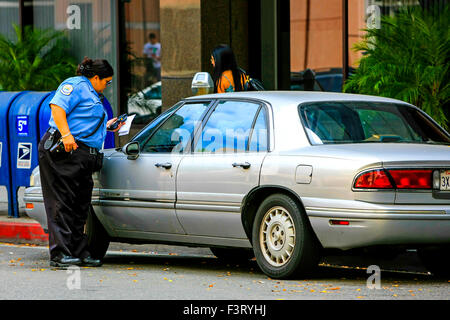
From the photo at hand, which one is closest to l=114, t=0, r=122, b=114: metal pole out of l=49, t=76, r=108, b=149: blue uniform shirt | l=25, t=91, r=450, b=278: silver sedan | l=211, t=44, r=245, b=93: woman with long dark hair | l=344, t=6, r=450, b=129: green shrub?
l=344, t=6, r=450, b=129: green shrub

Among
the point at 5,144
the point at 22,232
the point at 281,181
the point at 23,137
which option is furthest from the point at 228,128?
the point at 5,144

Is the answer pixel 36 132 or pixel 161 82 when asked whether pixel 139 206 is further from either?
pixel 161 82

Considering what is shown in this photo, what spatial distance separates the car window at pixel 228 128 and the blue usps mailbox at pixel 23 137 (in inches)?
167

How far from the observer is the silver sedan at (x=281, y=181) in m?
7.41

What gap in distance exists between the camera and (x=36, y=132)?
12406 mm

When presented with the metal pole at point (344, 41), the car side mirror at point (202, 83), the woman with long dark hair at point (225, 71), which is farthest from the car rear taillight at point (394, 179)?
the metal pole at point (344, 41)

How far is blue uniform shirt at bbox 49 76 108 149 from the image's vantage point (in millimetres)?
8750

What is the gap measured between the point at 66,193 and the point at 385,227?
113 inches

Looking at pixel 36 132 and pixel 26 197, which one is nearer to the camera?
pixel 26 197

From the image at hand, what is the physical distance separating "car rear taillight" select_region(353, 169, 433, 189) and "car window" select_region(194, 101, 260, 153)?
4.03 feet

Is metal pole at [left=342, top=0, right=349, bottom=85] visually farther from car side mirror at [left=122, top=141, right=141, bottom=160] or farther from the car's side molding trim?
the car's side molding trim

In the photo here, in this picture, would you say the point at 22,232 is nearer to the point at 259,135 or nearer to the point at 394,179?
the point at 259,135
